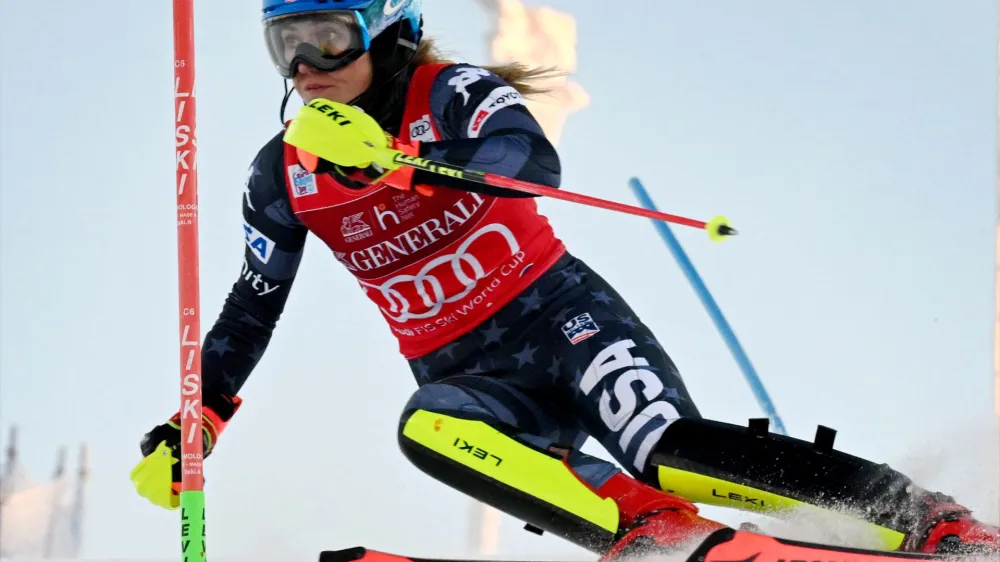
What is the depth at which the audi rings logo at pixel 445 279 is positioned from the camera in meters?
2.39

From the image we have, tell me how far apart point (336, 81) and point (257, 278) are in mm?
472

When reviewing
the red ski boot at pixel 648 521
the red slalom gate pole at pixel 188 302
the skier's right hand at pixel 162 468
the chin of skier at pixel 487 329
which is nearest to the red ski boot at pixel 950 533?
the chin of skier at pixel 487 329

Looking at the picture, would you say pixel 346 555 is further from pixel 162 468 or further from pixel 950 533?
pixel 950 533

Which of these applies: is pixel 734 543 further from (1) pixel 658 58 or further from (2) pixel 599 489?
(1) pixel 658 58

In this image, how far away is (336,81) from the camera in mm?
2316

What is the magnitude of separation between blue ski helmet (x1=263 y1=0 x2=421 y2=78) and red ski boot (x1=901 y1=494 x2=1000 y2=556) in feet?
4.25

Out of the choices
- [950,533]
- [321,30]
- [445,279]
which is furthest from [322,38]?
[950,533]

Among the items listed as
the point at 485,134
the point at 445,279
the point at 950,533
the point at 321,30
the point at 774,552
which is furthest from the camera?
the point at 445,279

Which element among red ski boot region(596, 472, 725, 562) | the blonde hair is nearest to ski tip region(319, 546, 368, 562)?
red ski boot region(596, 472, 725, 562)

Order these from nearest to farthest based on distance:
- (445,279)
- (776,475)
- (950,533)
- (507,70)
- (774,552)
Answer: (774,552) < (950,533) < (776,475) < (445,279) < (507,70)

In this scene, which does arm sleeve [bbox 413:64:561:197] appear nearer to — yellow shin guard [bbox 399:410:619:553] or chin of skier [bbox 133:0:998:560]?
chin of skier [bbox 133:0:998:560]

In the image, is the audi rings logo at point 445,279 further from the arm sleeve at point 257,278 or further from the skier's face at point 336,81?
the skier's face at point 336,81

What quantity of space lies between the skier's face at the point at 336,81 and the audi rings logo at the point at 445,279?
366 millimetres

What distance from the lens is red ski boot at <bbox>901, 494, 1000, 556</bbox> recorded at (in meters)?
1.73
